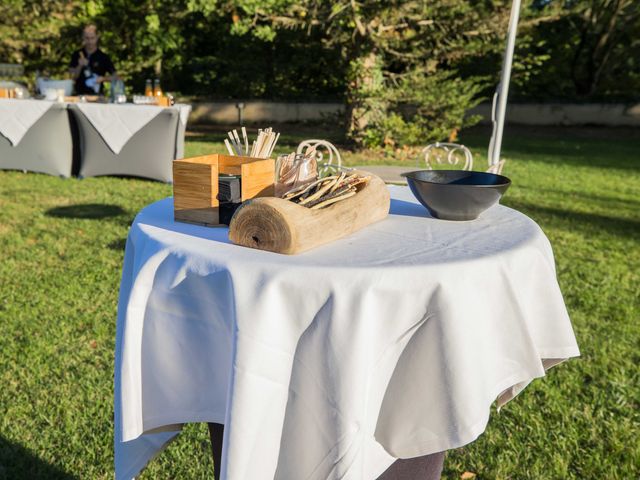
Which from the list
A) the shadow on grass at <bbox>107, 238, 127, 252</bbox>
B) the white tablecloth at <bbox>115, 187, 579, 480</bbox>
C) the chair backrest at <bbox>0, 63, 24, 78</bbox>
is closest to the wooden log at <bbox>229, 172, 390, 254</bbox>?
the white tablecloth at <bbox>115, 187, 579, 480</bbox>

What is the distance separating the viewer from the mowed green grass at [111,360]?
7.35ft

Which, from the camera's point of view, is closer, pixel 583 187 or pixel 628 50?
pixel 583 187

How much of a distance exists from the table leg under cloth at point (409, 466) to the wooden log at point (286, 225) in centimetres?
56

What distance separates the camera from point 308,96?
712 inches

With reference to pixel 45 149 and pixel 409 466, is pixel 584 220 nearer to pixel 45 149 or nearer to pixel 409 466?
pixel 409 466

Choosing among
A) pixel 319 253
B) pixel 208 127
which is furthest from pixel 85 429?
pixel 208 127

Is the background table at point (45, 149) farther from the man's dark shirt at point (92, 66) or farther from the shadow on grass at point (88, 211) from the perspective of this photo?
the shadow on grass at point (88, 211)

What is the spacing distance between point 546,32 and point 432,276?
2188cm

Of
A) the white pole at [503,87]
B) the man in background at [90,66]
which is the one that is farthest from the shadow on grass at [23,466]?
the man in background at [90,66]

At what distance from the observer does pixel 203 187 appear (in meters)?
1.49

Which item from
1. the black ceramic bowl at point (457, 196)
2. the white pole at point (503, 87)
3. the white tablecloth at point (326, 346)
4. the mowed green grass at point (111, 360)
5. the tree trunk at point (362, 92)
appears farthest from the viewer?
the tree trunk at point (362, 92)

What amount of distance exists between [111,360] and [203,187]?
68.5 inches

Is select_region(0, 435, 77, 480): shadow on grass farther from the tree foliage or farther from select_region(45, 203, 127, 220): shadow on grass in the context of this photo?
the tree foliage

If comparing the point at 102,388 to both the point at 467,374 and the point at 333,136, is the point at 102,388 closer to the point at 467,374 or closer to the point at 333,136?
the point at 467,374
